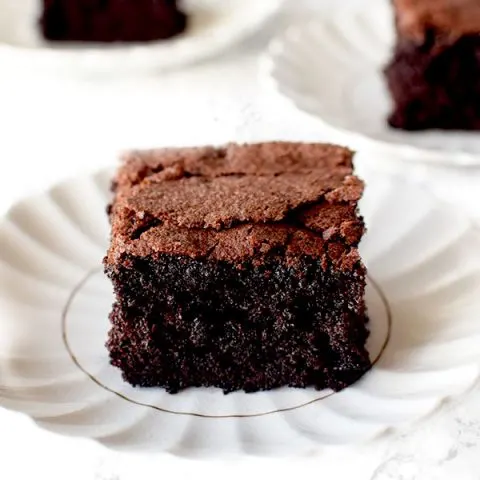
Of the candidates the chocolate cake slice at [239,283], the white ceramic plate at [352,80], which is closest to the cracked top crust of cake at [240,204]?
the chocolate cake slice at [239,283]

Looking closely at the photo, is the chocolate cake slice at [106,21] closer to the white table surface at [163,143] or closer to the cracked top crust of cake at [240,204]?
the white table surface at [163,143]

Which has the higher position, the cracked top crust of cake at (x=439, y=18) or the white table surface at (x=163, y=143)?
the cracked top crust of cake at (x=439, y=18)

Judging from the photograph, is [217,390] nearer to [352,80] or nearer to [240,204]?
[240,204]

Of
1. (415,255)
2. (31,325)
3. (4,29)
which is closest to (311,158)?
(415,255)

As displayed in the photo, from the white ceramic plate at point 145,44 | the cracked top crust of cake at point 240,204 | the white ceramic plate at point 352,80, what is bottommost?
the white ceramic plate at point 352,80

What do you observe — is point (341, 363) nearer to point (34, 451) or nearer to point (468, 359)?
point (468, 359)

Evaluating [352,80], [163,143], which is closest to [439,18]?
[352,80]

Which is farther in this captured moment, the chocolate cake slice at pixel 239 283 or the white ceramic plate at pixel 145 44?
the white ceramic plate at pixel 145 44
